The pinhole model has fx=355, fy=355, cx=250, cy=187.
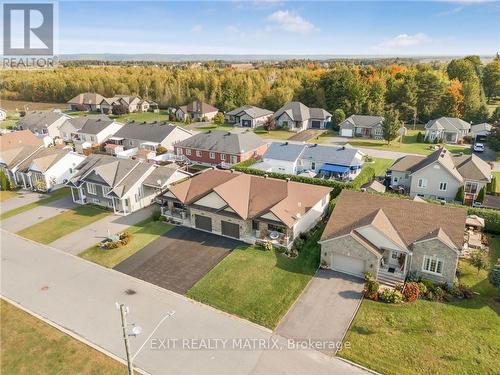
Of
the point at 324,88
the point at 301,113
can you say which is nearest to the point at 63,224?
the point at 301,113

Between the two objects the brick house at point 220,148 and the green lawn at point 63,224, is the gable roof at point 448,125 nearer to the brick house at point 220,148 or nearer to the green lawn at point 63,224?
the brick house at point 220,148

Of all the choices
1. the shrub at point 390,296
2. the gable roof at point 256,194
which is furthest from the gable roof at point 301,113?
Answer: the shrub at point 390,296

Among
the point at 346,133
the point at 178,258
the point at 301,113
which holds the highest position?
the point at 301,113

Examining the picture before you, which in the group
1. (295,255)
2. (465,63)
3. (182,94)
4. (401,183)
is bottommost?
(295,255)

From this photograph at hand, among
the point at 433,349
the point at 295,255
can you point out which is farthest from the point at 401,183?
the point at 433,349

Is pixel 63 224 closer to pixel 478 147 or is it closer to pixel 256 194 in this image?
pixel 256 194

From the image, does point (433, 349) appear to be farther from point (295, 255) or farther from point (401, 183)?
point (401, 183)
